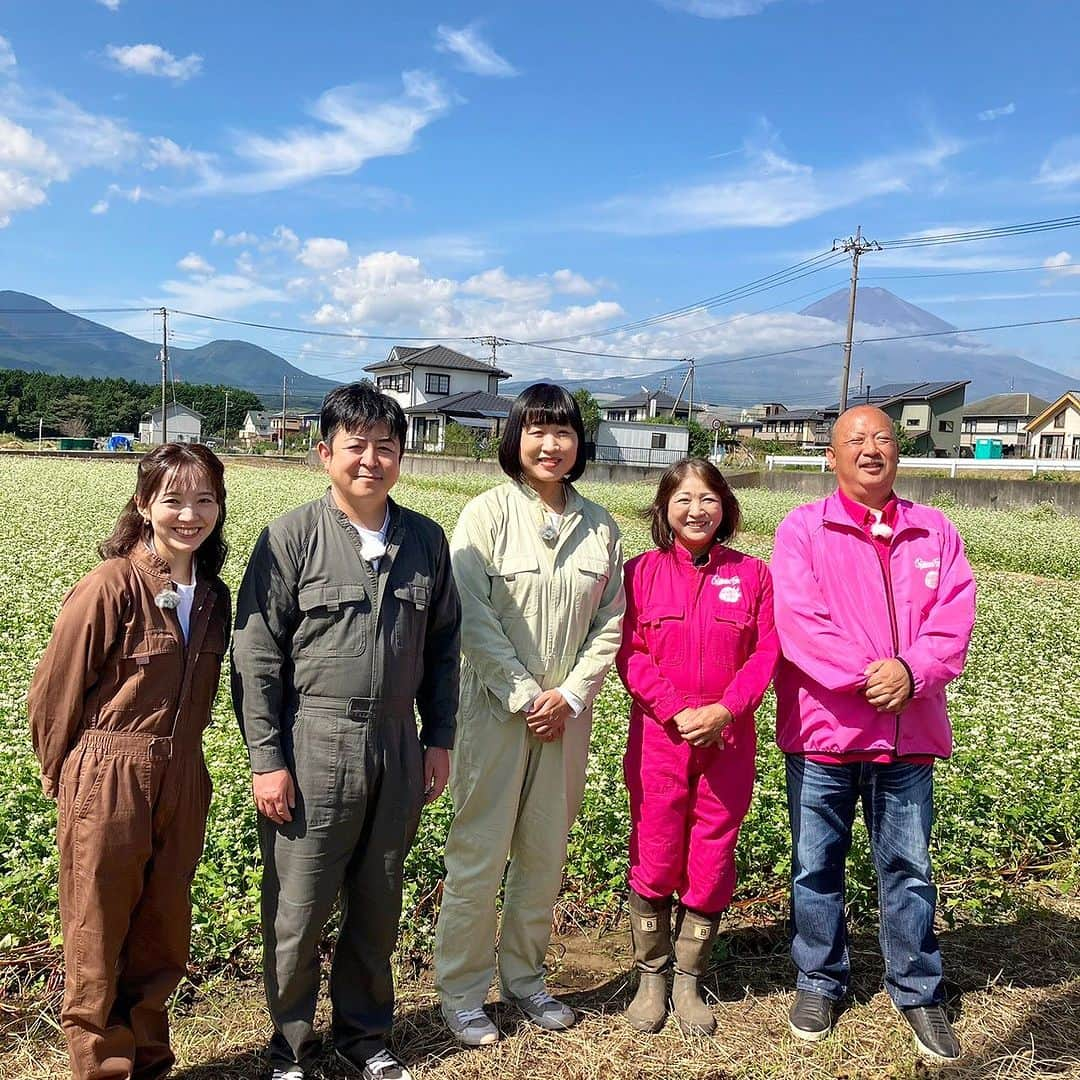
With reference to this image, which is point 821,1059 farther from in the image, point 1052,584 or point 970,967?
point 1052,584

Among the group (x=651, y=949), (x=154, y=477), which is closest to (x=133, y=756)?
(x=154, y=477)

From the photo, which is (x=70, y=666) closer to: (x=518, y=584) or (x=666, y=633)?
(x=518, y=584)

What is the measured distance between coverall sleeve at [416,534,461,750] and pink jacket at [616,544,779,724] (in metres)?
0.71

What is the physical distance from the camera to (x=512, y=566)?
340 centimetres

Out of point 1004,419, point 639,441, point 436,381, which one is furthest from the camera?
point 1004,419

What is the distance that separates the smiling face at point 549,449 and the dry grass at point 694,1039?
205 centimetres

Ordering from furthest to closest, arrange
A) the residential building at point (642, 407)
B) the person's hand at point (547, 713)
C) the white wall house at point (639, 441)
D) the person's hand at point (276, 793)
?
the residential building at point (642, 407), the white wall house at point (639, 441), the person's hand at point (547, 713), the person's hand at point (276, 793)

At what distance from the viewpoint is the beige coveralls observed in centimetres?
332

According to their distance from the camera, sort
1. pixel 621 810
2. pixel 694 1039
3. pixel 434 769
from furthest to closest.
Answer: pixel 621 810, pixel 694 1039, pixel 434 769

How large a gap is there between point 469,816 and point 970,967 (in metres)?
2.25

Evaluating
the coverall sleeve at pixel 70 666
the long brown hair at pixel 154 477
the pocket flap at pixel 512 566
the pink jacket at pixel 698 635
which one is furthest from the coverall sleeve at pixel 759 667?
the coverall sleeve at pixel 70 666

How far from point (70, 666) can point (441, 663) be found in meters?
1.17

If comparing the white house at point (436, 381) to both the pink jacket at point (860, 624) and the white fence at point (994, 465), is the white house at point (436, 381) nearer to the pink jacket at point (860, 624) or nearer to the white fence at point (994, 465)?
the white fence at point (994, 465)

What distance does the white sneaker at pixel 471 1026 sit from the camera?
3.20 metres
